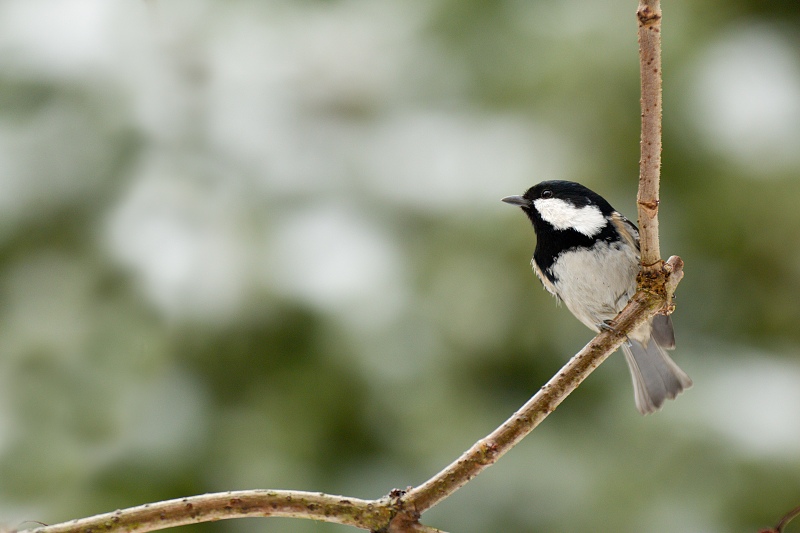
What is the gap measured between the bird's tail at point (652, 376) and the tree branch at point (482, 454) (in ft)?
2.08

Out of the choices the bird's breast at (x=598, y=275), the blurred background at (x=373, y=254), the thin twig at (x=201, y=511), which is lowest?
the thin twig at (x=201, y=511)

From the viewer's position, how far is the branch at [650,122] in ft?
2.83

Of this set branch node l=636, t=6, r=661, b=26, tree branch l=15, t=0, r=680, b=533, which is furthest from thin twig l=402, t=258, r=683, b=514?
branch node l=636, t=6, r=661, b=26

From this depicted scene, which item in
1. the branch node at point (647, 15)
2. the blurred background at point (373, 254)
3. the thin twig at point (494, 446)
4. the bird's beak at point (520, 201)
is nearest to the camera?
the branch node at point (647, 15)

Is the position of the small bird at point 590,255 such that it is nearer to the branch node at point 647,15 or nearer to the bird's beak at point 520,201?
the bird's beak at point 520,201

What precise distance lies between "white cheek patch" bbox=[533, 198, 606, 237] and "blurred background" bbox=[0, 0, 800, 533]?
2.95 ft

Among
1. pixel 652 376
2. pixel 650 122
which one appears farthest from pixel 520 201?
pixel 650 122

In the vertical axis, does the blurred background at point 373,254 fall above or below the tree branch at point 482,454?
above

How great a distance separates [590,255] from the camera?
1.69 m

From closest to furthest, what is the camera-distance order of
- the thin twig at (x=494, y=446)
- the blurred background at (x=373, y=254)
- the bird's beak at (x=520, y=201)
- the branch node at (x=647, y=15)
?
the branch node at (x=647, y=15)
the thin twig at (x=494, y=446)
the bird's beak at (x=520, y=201)
the blurred background at (x=373, y=254)

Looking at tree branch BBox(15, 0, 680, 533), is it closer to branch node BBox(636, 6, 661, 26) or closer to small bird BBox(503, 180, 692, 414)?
branch node BBox(636, 6, 661, 26)

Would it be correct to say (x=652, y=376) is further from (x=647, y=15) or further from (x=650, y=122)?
(x=647, y=15)

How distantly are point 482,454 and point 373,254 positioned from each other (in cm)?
181

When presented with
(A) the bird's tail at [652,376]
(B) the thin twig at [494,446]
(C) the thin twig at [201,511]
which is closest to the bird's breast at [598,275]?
(A) the bird's tail at [652,376]
